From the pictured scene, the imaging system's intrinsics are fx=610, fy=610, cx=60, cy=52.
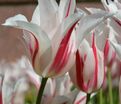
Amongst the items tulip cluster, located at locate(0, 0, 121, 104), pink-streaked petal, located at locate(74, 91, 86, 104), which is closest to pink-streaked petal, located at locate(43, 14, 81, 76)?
tulip cluster, located at locate(0, 0, 121, 104)

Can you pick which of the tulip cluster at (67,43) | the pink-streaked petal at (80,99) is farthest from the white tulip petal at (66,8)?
the pink-streaked petal at (80,99)

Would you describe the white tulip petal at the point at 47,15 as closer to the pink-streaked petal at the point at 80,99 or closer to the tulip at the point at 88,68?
the tulip at the point at 88,68

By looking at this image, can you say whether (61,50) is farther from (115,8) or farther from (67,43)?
(115,8)

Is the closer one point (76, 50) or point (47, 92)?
point (76, 50)

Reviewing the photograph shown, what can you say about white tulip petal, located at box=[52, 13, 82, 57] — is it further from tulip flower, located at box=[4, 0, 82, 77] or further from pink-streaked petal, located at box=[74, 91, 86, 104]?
pink-streaked petal, located at box=[74, 91, 86, 104]

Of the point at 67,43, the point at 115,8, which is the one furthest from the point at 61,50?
the point at 115,8

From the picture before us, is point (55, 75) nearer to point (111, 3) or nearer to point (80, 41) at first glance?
point (80, 41)

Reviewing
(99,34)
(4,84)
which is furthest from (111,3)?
(4,84)

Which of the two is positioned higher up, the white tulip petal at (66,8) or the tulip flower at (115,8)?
the white tulip petal at (66,8)
